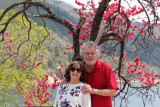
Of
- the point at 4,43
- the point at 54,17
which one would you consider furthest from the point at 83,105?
the point at 4,43

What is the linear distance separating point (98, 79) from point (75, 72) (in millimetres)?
229

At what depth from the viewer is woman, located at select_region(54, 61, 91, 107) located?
6.00ft

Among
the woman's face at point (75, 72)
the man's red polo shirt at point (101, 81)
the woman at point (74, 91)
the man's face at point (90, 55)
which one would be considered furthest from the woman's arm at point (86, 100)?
the man's face at point (90, 55)

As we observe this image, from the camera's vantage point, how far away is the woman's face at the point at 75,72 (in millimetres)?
1919

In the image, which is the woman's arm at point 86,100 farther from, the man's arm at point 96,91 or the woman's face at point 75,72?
the woman's face at point 75,72

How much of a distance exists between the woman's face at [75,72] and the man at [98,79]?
11 centimetres

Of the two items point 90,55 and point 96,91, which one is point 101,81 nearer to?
point 96,91

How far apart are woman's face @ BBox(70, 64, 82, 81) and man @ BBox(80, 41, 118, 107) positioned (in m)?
0.11

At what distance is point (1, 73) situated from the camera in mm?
7234

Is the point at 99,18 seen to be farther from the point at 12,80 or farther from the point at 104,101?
the point at 12,80

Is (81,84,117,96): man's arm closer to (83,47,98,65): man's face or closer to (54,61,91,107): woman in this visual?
(54,61,91,107): woman

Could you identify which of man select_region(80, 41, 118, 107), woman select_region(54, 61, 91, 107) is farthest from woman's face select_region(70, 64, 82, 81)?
man select_region(80, 41, 118, 107)

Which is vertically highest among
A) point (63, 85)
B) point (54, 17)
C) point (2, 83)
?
point (54, 17)

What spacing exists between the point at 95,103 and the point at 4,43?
6826 mm
